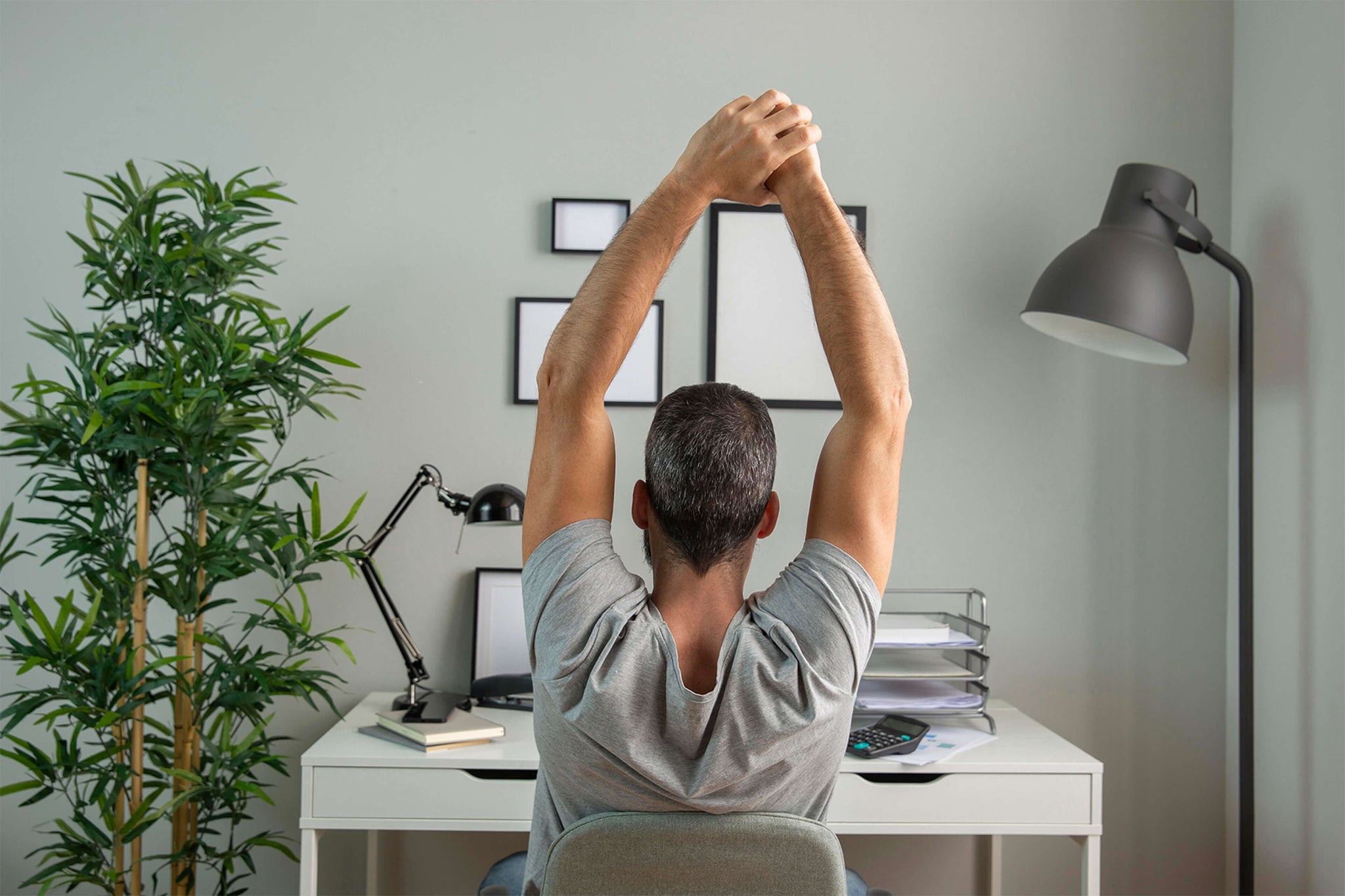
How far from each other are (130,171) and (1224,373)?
2.50m

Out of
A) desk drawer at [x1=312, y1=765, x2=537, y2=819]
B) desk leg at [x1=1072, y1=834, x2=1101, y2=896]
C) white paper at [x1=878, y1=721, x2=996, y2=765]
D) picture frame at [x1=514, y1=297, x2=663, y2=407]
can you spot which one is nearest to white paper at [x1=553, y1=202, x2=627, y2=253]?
picture frame at [x1=514, y1=297, x2=663, y2=407]

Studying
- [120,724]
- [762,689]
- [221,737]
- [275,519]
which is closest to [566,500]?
[762,689]

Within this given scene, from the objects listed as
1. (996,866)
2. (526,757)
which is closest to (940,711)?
(996,866)

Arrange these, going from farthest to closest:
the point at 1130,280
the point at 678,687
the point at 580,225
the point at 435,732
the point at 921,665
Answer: the point at 580,225 < the point at 921,665 < the point at 1130,280 < the point at 435,732 < the point at 678,687

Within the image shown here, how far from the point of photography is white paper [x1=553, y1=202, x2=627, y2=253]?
2.35m

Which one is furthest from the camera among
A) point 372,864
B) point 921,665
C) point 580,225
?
point 580,225

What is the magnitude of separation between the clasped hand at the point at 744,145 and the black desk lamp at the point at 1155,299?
1.23m

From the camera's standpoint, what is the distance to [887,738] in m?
1.90

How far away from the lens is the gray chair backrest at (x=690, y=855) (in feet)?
3.07

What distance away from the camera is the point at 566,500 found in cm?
96

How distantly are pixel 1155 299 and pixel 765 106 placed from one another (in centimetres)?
135

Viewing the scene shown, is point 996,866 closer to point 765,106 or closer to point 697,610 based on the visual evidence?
point 697,610

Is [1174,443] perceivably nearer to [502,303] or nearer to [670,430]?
[502,303]

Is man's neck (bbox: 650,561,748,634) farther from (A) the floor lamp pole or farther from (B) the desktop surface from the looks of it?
(A) the floor lamp pole
